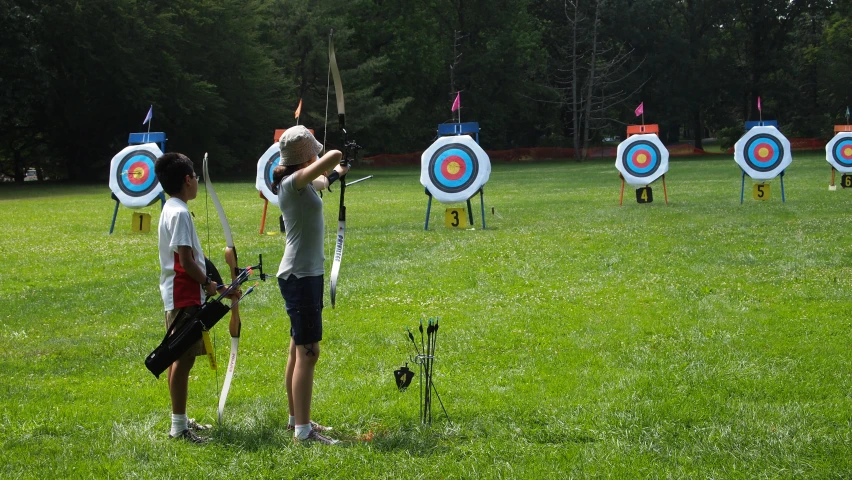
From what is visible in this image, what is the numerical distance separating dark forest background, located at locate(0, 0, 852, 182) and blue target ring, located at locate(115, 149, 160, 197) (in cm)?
1811

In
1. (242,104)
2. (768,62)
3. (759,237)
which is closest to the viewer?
(759,237)

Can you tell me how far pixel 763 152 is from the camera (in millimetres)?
18266

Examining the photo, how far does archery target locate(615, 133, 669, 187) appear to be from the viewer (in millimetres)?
17906

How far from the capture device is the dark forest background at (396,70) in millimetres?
33312

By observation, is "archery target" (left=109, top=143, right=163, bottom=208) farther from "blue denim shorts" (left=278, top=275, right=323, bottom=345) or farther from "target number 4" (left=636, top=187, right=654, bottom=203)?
"blue denim shorts" (left=278, top=275, right=323, bottom=345)

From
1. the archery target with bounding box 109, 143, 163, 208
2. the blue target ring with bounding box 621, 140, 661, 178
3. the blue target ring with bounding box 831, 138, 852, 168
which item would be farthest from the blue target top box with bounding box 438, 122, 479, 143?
the blue target ring with bounding box 831, 138, 852, 168

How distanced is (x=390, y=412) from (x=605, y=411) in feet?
3.61

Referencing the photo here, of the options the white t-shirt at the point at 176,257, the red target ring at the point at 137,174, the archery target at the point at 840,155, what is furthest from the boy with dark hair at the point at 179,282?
the archery target at the point at 840,155

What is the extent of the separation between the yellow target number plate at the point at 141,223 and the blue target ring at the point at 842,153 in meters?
15.5

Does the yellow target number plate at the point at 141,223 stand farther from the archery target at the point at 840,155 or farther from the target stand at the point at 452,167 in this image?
the archery target at the point at 840,155

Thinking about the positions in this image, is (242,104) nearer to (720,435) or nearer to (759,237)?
(759,237)

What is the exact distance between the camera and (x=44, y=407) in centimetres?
460

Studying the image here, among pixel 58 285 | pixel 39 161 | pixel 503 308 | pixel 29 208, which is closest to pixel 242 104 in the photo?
pixel 39 161

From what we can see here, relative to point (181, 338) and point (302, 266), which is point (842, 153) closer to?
point (302, 266)
